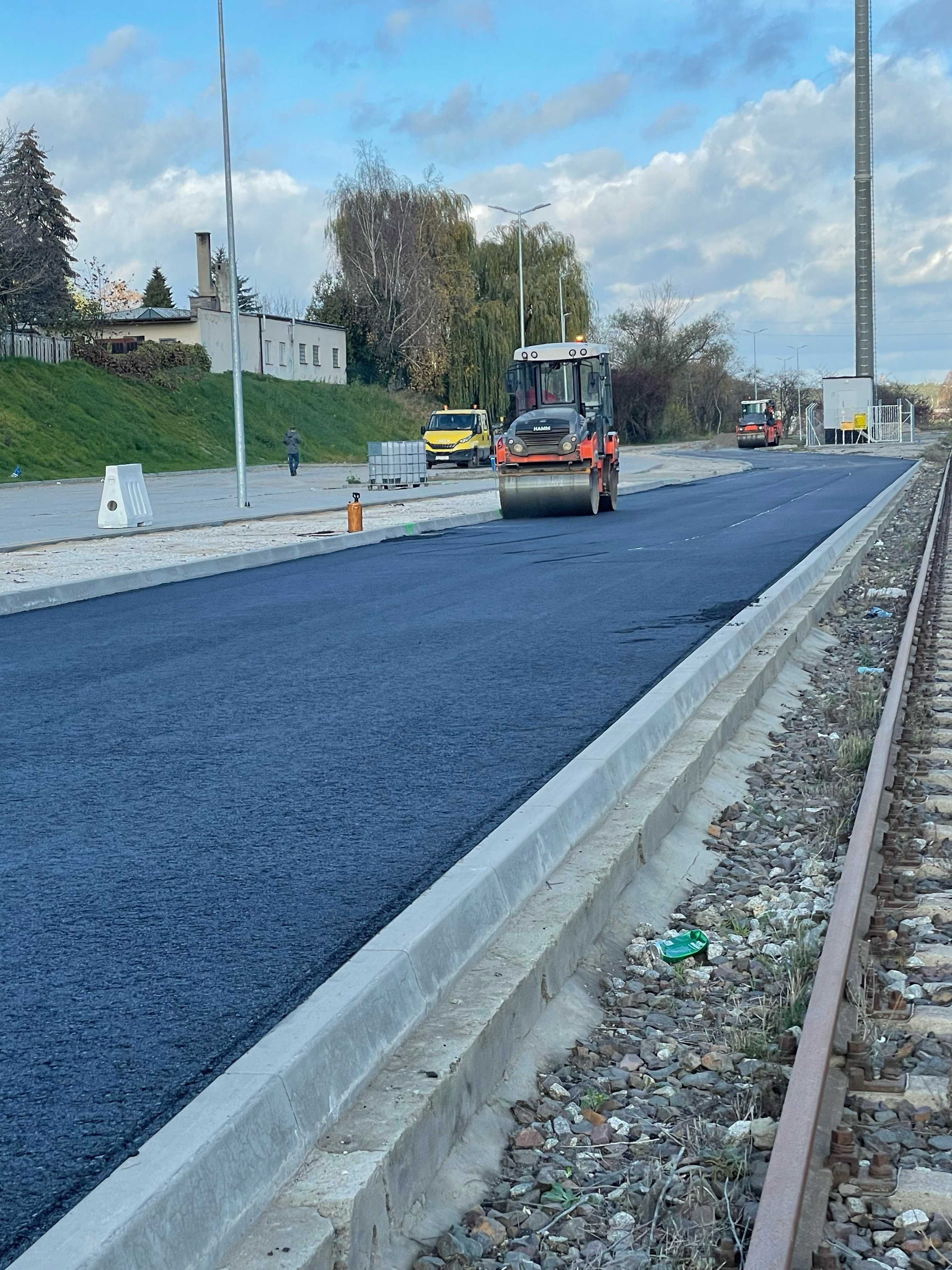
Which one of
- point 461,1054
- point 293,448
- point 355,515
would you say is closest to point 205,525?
point 355,515

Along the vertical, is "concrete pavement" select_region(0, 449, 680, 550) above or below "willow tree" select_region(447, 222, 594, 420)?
below

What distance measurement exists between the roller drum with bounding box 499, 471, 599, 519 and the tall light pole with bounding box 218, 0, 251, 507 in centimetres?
605

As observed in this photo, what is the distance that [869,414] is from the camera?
7212 cm

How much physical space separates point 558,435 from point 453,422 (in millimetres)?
32687

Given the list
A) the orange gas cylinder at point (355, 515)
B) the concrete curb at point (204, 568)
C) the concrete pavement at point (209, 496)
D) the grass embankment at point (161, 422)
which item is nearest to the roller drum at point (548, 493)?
the concrete curb at point (204, 568)

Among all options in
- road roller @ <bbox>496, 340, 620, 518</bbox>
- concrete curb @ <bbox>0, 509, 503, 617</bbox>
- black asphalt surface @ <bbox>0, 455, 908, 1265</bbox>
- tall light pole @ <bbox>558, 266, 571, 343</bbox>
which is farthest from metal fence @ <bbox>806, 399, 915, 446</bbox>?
black asphalt surface @ <bbox>0, 455, 908, 1265</bbox>

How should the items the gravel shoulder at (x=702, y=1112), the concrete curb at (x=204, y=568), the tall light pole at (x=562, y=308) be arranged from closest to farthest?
the gravel shoulder at (x=702, y=1112)
the concrete curb at (x=204, y=568)
the tall light pole at (x=562, y=308)

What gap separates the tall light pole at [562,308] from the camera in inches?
3066

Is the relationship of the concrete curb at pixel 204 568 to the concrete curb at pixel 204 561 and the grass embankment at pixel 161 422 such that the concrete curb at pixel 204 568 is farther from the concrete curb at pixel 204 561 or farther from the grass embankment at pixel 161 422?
the grass embankment at pixel 161 422

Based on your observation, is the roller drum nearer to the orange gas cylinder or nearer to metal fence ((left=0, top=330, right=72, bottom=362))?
the orange gas cylinder

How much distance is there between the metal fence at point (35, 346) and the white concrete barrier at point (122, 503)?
34.8 meters

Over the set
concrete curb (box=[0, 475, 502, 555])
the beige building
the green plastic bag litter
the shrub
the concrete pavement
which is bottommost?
the green plastic bag litter

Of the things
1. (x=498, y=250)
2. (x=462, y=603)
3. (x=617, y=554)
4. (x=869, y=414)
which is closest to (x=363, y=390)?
(x=498, y=250)

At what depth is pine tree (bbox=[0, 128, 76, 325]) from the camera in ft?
191
